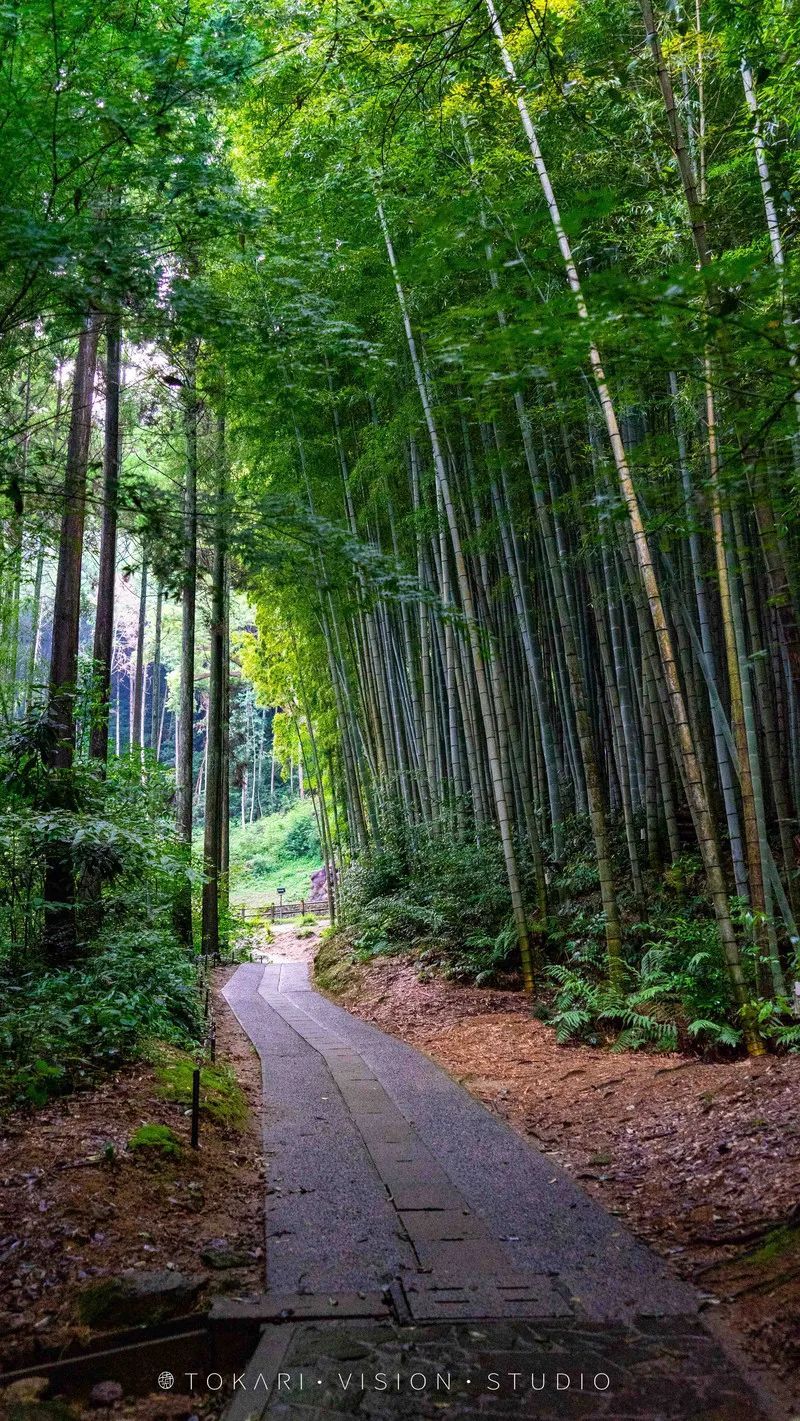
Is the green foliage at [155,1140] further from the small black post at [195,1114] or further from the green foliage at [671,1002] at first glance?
the green foliage at [671,1002]

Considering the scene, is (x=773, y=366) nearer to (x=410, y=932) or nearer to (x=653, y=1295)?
(x=653, y=1295)

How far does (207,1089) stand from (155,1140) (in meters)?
0.99

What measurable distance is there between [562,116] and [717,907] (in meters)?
4.94

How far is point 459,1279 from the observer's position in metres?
2.66

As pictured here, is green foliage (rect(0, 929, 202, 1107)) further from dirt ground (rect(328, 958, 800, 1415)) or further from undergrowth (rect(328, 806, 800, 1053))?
undergrowth (rect(328, 806, 800, 1053))

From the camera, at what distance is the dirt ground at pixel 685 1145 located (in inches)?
101

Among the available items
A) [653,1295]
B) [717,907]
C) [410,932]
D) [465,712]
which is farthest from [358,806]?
[653,1295]

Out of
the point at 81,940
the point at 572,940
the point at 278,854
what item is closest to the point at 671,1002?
the point at 572,940

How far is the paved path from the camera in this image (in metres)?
2.13

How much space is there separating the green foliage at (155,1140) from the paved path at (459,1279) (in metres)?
0.48

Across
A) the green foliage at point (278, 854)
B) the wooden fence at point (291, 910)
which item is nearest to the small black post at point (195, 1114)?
the wooden fence at point (291, 910)

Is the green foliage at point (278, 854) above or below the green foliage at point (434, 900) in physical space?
above

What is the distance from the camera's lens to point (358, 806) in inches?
481

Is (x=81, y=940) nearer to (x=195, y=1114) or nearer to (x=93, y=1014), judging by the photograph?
(x=93, y=1014)
